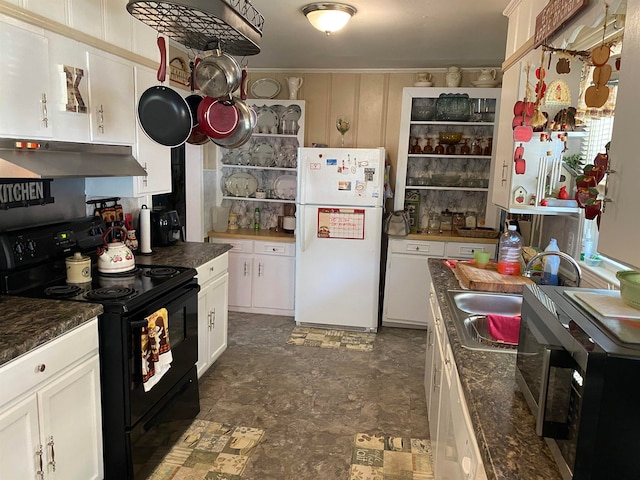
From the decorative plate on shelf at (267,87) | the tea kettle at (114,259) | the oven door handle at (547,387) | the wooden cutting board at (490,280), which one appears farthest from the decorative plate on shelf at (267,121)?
the oven door handle at (547,387)

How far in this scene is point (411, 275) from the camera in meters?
4.25

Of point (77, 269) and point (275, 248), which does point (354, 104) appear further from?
point (77, 269)

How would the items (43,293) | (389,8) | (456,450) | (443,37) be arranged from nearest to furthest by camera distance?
1. (456,450)
2. (43,293)
3. (389,8)
4. (443,37)

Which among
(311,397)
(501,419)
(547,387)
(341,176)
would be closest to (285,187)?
(341,176)

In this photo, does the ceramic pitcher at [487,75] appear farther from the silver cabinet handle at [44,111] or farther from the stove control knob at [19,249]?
the stove control knob at [19,249]

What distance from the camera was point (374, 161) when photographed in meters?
4.02

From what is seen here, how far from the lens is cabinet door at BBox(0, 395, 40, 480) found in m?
1.49

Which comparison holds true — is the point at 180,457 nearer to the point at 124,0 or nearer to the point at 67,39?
the point at 67,39

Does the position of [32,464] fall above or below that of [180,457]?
above

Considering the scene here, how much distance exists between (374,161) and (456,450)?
9.30 ft

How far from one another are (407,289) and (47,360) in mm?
3157

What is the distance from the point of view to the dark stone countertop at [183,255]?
2.83 m

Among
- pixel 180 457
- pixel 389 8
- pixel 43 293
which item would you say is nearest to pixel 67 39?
pixel 43 293

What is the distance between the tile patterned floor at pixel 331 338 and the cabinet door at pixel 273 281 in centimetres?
37
